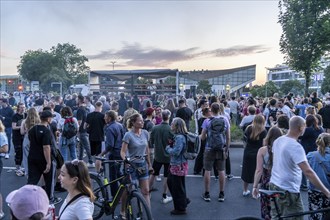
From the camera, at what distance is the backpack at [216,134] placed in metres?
6.33

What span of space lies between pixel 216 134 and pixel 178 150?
1.09 metres

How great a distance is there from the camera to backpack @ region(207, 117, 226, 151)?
6.33 m

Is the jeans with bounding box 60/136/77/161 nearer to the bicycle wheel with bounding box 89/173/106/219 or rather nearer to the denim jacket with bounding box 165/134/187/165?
the bicycle wheel with bounding box 89/173/106/219

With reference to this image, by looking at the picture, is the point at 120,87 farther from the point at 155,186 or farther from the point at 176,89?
the point at 155,186

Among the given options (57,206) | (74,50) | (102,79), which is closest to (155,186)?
(57,206)

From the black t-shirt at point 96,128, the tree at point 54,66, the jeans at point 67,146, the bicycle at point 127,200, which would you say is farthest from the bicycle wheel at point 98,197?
the tree at point 54,66

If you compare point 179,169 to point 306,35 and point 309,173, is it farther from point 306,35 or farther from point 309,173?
point 306,35

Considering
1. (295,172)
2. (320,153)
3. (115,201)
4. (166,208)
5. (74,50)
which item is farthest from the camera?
(74,50)

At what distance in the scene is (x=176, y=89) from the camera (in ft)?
49.6

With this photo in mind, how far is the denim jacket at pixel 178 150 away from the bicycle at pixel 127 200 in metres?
0.76

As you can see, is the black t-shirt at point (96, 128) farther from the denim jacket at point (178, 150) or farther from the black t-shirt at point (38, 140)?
the denim jacket at point (178, 150)

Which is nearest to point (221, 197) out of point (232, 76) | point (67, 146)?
point (67, 146)

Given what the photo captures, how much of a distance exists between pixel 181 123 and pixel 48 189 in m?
2.68

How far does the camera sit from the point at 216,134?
Answer: 6359mm
